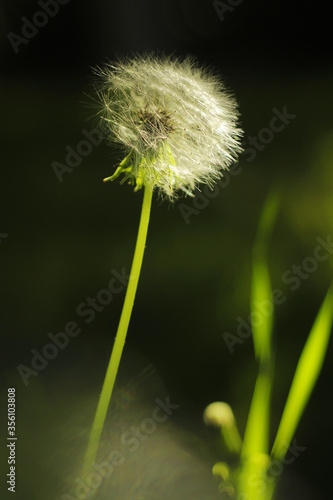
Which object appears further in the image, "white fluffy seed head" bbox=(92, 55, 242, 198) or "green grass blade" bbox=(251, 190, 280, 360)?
"green grass blade" bbox=(251, 190, 280, 360)

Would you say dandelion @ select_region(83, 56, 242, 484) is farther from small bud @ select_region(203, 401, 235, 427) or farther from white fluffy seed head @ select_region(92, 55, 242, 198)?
small bud @ select_region(203, 401, 235, 427)

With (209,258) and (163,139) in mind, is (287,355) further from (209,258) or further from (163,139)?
(163,139)

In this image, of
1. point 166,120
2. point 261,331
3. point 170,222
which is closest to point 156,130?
point 166,120

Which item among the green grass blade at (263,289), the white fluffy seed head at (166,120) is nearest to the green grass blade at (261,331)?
the green grass blade at (263,289)

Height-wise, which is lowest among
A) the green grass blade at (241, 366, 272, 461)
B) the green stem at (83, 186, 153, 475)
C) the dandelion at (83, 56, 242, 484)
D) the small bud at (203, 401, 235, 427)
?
the green grass blade at (241, 366, 272, 461)

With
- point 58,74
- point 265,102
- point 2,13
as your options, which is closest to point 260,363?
→ point 265,102

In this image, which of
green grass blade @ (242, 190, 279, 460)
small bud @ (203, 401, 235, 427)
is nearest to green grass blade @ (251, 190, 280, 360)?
green grass blade @ (242, 190, 279, 460)

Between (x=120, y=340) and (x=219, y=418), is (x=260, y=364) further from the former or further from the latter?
(x=120, y=340)
